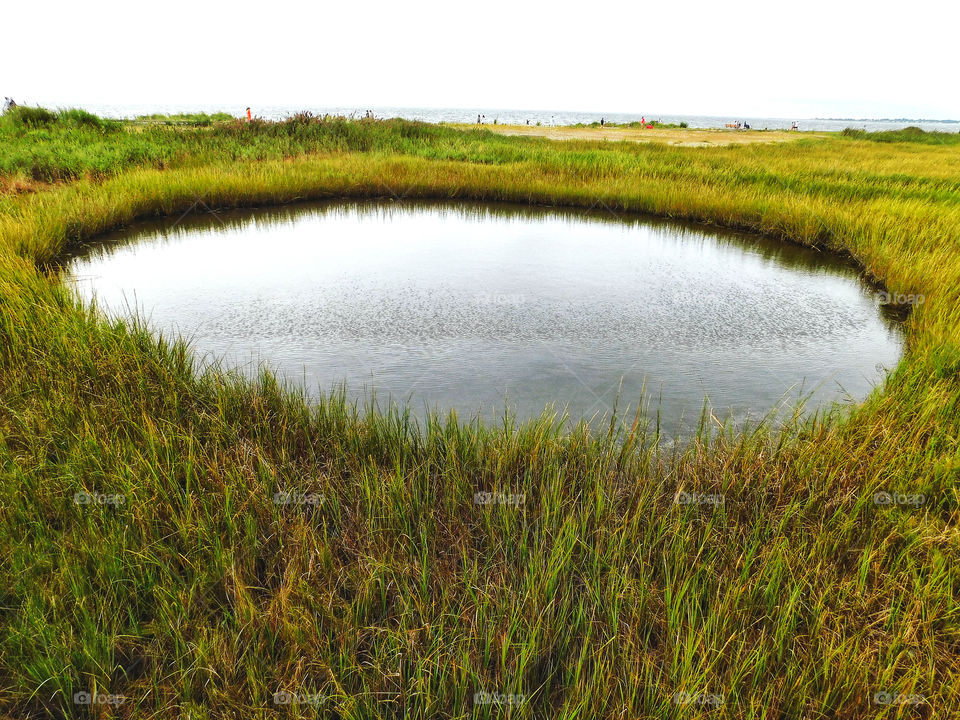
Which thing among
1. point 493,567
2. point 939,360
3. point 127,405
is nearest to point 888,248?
point 939,360

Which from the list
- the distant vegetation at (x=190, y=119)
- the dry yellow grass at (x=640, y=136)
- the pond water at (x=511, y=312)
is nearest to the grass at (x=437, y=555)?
the pond water at (x=511, y=312)

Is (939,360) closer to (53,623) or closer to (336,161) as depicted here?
(53,623)

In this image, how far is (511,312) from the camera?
619 centimetres

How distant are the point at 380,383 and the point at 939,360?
4454 mm

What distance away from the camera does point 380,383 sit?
449 cm

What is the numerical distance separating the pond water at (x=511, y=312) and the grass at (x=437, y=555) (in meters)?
0.68

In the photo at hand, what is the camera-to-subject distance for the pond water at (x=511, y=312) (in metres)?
4.54

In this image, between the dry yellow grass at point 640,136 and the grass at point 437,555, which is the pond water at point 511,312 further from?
the dry yellow grass at point 640,136

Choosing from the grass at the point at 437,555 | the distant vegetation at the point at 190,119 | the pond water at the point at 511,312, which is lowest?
the grass at the point at 437,555

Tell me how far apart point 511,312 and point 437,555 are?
3.86 m

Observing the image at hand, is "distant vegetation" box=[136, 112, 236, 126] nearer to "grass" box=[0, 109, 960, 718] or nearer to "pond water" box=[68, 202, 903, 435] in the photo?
"pond water" box=[68, 202, 903, 435]

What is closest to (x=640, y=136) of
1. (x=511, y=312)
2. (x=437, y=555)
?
(x=511, y=312)

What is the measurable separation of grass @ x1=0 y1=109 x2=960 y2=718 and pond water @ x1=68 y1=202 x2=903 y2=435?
2.22ft

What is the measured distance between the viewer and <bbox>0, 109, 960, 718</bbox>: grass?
1.97m
